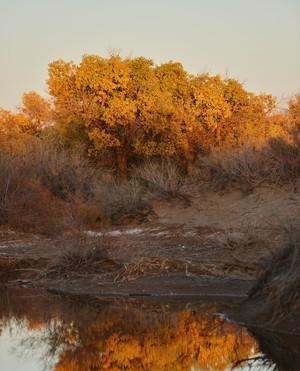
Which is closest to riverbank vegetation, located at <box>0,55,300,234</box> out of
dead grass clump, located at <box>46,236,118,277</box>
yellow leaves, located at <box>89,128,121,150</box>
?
yellow leaves, located at <box>89,128,121,150</box>

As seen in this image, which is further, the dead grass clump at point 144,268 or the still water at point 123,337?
the dead grass clump at point 144,268

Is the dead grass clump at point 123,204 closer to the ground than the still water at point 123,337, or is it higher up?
higher up

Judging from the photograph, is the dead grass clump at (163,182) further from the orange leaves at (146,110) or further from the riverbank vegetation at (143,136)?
the orange leaves at (146,110)

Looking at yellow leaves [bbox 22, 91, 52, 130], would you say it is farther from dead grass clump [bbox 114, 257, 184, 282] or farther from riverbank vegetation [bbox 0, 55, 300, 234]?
dead grass clump [bbox 114, 257, 184, 282]

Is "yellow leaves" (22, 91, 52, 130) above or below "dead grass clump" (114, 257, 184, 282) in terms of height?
above

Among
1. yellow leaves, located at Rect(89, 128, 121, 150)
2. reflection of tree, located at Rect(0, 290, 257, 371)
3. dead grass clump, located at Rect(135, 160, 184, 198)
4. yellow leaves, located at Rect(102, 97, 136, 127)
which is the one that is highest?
yellow leaves, located at Rect(102, 97, 136, 127)

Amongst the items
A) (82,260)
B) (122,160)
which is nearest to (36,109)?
(122,160)

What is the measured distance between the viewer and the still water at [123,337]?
10.8 metres

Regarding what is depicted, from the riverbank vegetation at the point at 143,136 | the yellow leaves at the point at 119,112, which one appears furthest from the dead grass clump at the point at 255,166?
the yellow leaves at the point at 119,112

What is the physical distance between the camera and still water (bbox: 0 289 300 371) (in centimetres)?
1079

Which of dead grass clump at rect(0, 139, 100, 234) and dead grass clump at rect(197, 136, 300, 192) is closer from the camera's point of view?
dead grass clump at rect(0, 139, 100, 234)

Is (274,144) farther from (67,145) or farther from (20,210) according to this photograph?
(67,145)

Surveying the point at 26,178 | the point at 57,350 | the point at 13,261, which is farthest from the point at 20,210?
the point at 57,350

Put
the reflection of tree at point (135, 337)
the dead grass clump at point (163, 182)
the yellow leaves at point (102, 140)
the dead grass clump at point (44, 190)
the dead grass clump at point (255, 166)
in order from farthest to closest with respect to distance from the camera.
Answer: the yellow leaves at point (102, 140) < the dead grass clump at point (163, 182) < the dead grass clump at point (255, 166) < the dead grass clump at point (44, 190) < the reflection of tree at point (135, 337)
